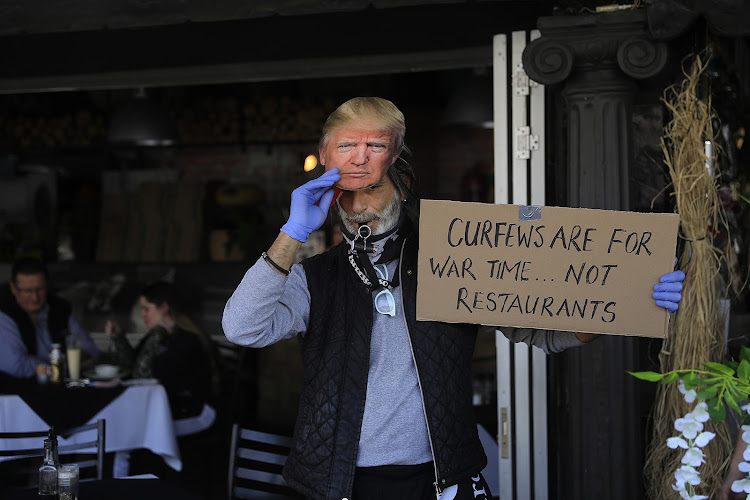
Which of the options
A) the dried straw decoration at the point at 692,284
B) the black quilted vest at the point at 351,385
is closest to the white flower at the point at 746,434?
the black quilted vest at the point at 351,385

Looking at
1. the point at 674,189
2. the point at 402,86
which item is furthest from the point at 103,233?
the point at 674,189

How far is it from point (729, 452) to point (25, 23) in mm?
3429

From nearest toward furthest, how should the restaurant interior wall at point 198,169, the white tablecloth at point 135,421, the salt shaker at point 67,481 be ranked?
1. the salt shaker at point 67,481
2. the white tablecloth at point 135,421
3. the restaurant interior wall at point 198,169

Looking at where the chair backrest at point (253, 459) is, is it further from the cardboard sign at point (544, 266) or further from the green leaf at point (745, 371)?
the green leaf at point (745, 371)

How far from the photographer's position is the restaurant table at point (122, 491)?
274 centimetres

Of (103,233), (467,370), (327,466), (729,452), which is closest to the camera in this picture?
(327,466)

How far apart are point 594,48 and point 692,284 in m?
0.85

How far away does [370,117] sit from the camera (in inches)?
86.4

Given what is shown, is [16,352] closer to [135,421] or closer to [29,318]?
[29,318]

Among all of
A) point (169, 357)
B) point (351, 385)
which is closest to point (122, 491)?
point (351, 385)

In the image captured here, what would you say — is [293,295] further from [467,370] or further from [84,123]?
[84,123]

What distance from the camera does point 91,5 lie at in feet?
12.7

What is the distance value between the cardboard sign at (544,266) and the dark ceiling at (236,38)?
170 cm

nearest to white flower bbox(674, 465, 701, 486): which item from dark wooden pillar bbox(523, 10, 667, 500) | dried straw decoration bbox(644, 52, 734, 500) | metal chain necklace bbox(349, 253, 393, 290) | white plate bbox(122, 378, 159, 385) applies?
metal chain necklace bbox(349, 253, 393, 290)
